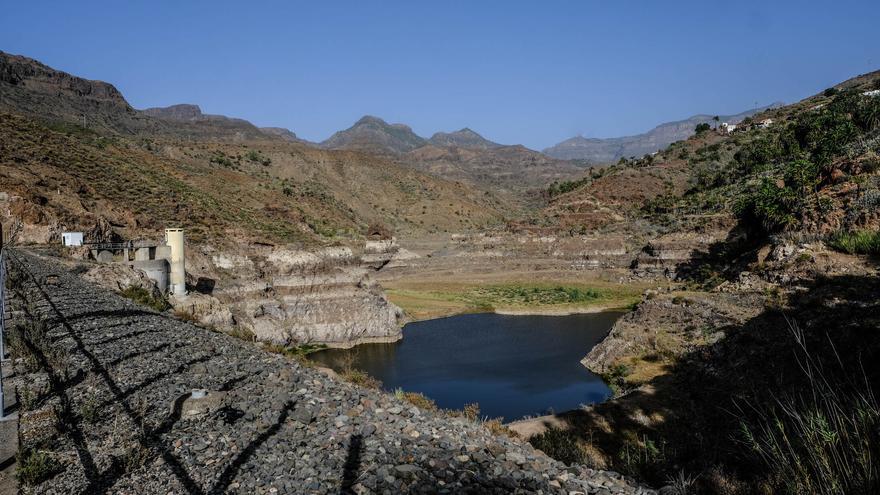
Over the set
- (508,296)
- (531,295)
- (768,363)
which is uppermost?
(768,363)

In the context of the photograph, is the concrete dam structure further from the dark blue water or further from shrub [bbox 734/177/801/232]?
shrub [bbox 734/177/801/232]

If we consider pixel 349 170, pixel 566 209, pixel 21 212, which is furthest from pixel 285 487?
pixel 349 170

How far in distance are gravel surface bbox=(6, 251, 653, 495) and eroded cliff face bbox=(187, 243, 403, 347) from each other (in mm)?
23173

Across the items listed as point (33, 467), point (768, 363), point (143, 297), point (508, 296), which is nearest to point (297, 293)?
point (143, 297)

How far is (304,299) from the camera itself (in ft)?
121

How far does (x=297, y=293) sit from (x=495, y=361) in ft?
48.2

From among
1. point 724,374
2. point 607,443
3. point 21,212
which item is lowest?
point 607,443

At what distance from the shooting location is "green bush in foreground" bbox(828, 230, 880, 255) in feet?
70.0

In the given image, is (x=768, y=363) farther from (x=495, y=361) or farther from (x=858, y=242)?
(x=495, y=361)

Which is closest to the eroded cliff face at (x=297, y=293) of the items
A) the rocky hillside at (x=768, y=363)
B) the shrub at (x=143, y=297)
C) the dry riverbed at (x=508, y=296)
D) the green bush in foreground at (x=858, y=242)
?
the dry riverbed at (x=508, y=296)

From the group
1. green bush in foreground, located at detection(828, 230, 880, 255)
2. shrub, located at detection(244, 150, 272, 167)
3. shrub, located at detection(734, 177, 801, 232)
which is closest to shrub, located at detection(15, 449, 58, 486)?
green bush in foreground, located at detection(828, 230, 880, 255)

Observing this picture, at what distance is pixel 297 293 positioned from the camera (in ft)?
122

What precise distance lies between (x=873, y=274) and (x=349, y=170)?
105 metres

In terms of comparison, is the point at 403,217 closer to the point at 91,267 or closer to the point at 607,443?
the point at 91,267
